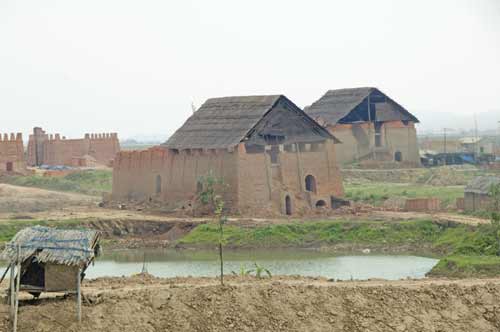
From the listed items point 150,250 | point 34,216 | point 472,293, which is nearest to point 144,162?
point 34,216

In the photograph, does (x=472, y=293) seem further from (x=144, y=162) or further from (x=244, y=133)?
(x=144, y=162)

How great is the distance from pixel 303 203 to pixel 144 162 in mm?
7989

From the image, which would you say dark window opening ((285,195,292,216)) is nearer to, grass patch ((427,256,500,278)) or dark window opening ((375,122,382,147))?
grass patch ((427,256,500,278))

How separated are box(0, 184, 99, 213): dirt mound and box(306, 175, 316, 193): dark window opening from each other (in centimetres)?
1120

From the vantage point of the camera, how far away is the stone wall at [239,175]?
4972 cm

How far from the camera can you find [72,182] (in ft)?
218

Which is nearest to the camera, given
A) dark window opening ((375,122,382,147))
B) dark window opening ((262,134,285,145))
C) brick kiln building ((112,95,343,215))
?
brick kiln building ((112,95,343,215))

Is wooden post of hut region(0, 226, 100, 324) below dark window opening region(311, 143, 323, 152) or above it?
below

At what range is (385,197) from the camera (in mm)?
54688

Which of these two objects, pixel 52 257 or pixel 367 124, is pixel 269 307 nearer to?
pixel 52 257

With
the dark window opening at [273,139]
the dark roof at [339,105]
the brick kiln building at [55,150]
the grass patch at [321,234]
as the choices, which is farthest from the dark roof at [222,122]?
the brick kiln building at [55,150]

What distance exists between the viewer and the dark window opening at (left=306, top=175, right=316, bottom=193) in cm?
5319

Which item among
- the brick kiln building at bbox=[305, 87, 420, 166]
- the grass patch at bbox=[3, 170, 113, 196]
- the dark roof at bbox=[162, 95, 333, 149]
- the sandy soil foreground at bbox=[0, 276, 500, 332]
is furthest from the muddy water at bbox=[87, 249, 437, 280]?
the brick kiln building at bbox=[305, 87, 420, 166]

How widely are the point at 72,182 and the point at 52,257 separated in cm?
4497
